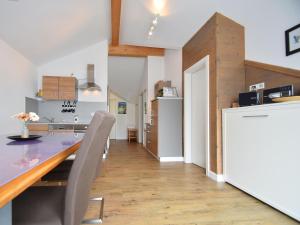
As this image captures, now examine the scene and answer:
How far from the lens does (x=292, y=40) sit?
2207 millimetres

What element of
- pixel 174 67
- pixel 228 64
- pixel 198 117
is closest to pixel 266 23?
pixel 228 64

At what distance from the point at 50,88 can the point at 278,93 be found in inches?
172

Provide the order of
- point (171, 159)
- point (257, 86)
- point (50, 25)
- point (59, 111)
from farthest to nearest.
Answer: point (59, 111), point (171, 159), point (50, 25), point (257, 86)

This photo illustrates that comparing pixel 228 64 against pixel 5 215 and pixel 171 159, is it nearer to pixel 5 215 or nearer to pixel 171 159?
pixel 171 159

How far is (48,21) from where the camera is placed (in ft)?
10.9

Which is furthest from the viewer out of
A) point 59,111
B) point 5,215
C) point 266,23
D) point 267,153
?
point 59,111

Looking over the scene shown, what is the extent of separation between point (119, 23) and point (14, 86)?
2269 mm

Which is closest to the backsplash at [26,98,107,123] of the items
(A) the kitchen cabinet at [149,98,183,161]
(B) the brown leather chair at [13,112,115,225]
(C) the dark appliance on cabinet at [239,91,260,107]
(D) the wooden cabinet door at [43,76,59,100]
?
(D) the wooden cabinet door at [43,76,59,100]

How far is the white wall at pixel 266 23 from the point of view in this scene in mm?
2262

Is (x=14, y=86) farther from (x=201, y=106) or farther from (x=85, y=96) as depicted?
(x=201, y=106)

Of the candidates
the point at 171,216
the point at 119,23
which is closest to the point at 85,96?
the point at 119,23

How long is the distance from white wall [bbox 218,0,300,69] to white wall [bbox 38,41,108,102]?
3.07 metres

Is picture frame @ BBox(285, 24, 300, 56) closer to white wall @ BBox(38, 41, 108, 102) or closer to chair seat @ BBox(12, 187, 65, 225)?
chair seat @ BBox(12, 187, 65, 225)

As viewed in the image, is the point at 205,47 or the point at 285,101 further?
the point at 205,47
